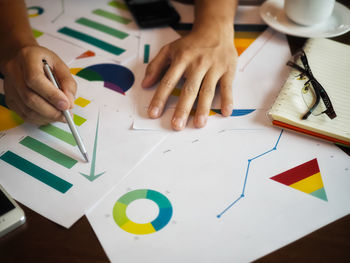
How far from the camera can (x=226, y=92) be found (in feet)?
2.25

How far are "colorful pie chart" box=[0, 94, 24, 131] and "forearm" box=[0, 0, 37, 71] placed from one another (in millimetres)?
97

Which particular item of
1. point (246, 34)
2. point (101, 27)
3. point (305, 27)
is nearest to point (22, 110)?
point (101, 27)

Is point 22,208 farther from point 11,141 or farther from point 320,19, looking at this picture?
point 320,19

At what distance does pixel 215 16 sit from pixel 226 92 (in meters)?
0.26

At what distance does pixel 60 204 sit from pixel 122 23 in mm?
596

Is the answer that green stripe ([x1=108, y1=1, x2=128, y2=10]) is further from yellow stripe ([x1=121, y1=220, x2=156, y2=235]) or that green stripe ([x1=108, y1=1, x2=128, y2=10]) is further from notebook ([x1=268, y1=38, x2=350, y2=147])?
yellow stripe ([x1=121, y1=220, x2=156, y2=235])

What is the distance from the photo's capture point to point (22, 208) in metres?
0.51

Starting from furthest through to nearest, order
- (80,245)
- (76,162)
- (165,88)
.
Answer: (165,88) < (76,162) < (80,245)

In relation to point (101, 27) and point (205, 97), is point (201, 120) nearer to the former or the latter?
point (205, 97)

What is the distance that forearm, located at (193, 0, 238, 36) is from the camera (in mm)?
806

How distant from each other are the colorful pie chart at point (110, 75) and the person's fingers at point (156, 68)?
0.04 meters

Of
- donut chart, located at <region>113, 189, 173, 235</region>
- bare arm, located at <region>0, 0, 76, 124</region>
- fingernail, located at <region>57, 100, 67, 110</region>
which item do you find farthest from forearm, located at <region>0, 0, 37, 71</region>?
donut chart, located at <region>113, 189, 173, 235</region>

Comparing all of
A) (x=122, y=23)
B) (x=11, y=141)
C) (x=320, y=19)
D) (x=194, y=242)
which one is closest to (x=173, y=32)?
(x=122, y=23)

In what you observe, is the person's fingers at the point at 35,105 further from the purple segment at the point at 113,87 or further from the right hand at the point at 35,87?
the purple segment at the point at 113,87
